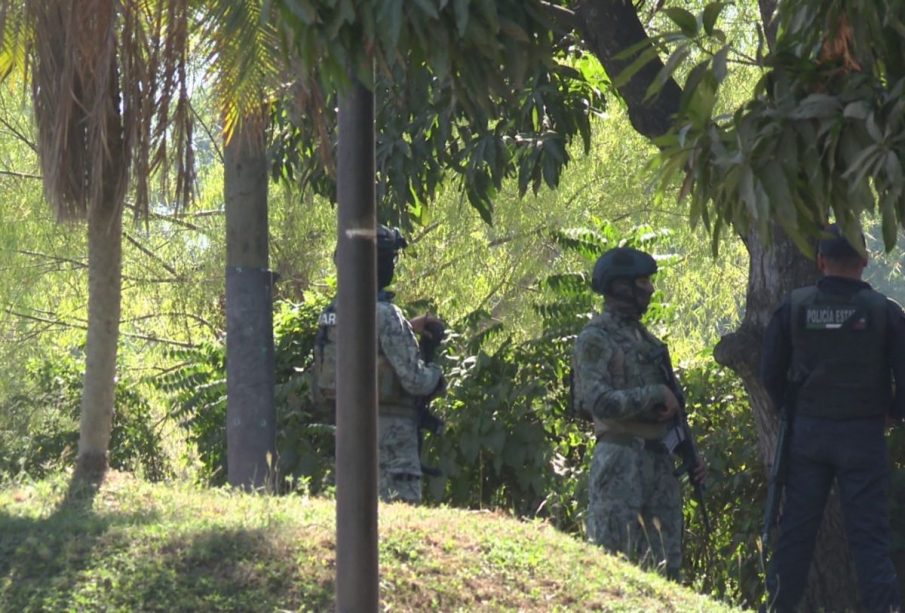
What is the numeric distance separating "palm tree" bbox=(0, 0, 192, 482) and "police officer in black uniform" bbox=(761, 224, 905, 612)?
2.90m

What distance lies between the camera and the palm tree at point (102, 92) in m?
6.41

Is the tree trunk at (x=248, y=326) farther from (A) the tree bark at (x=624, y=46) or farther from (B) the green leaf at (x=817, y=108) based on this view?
(B) the green leaf at (x=817, y=108)

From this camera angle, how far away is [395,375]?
725 cm

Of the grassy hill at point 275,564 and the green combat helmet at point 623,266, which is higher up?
the green combat helmet at point 623,266

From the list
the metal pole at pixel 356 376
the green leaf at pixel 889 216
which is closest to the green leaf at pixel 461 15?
the metal pole at pixel 356 376

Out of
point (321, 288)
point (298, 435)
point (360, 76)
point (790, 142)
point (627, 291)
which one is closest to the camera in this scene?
point (790, 142)

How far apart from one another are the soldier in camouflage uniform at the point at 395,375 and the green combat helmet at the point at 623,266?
1.00 metres

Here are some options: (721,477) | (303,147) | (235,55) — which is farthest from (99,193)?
(721,477)

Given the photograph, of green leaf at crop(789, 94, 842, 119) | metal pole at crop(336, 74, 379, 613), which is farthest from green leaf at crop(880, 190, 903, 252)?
metal pole at crop(336, 74, 379, 613)

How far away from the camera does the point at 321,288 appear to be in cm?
1775

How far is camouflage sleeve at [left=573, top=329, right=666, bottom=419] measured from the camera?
668 cm

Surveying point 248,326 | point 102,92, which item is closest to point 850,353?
point 248,326

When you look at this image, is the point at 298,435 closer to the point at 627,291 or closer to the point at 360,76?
the point at 627,291

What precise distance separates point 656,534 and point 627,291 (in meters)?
1.20
